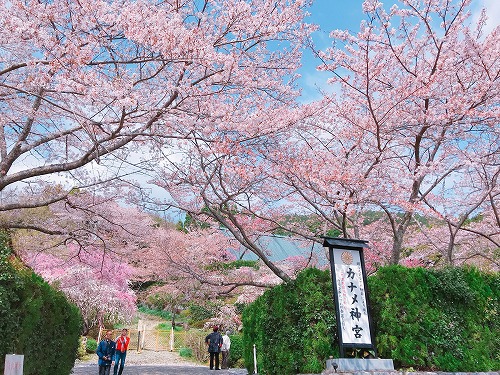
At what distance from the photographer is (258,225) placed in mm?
11242

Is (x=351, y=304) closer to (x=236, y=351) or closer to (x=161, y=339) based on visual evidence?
(x=236, y=351)

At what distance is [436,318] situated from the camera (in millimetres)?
7141

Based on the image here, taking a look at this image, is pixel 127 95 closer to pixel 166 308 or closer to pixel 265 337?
pixel 265 337

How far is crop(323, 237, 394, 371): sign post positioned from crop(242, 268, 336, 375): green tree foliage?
0.28 meters

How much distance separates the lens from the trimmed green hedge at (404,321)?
6.89 m

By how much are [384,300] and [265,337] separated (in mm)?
2007

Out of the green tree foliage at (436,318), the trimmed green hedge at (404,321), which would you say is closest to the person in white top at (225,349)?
the trimmed green hedge at (404,321)

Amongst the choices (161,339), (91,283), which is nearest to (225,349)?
(91,283)

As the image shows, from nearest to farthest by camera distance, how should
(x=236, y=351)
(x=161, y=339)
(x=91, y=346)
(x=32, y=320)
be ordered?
(x=32, y=320) < (x=236, y=351) < (x=91, y=346) < (x=161, y=339)

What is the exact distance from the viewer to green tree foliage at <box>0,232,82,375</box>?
511 cm

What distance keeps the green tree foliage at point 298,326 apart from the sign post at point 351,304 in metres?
0.28

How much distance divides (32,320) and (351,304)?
437 centimetres

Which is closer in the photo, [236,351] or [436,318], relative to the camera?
[436,318]

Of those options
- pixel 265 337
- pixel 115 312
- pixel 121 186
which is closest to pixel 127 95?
pixel 121 186
